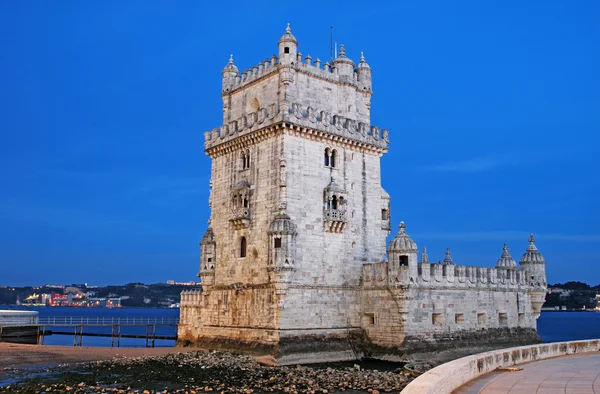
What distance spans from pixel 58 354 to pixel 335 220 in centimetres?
2095

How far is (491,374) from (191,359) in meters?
21.7

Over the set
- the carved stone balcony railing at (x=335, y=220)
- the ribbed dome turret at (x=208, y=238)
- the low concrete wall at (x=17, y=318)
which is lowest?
the low concrete wall at (x=17, y=318)

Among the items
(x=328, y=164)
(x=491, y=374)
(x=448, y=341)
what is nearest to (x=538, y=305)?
(x=448, y=341)

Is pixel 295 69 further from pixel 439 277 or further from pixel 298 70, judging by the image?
pixel 439 277

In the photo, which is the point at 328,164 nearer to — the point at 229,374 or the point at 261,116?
the point at 261,116

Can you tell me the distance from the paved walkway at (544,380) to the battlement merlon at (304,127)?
70.1 ft

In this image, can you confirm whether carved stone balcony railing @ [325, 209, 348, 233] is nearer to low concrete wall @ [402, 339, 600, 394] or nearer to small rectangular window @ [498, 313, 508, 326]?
small rectangular window @ [498, 313, 508, 326]

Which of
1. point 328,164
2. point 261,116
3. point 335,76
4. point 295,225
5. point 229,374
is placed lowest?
point 229,374

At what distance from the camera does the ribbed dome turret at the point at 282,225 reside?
37.4 metres

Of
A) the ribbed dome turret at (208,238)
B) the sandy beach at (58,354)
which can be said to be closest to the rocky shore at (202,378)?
the sandy beach at (58,354)

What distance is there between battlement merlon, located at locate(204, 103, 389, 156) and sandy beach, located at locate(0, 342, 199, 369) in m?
15.2

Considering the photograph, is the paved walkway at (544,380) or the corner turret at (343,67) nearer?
the paved walkway at (544,380)

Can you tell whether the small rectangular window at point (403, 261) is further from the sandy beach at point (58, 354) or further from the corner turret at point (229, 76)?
the corner turret at point (229, 76)

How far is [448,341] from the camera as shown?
40812mm
